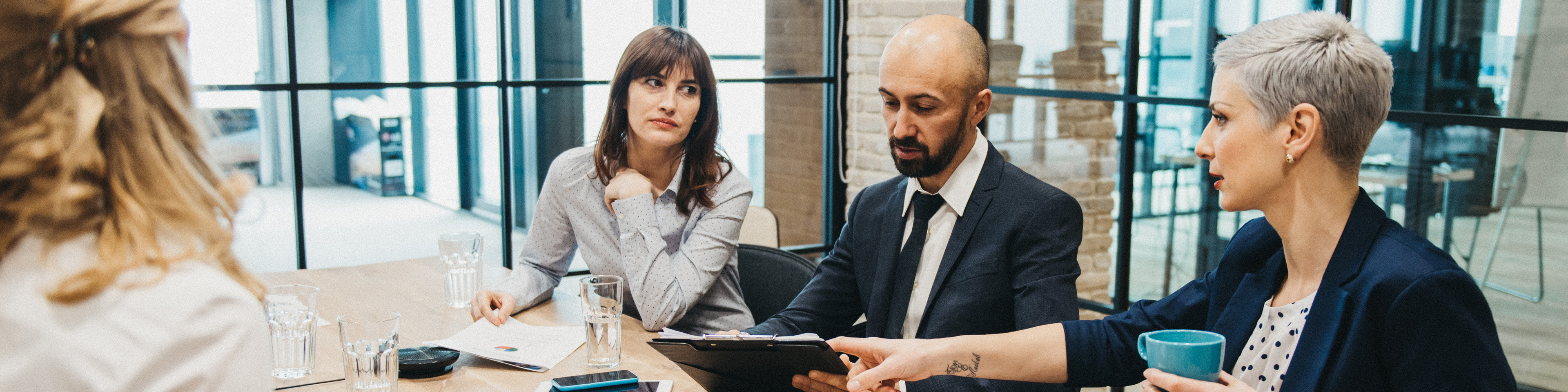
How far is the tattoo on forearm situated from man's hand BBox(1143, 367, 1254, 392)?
35 cm

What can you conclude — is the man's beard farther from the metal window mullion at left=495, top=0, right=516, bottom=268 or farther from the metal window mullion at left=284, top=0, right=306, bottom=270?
the metal window mullion at left=284, top=0, right=306, bottom=270

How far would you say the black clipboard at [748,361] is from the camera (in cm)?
141

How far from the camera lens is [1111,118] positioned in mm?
3080

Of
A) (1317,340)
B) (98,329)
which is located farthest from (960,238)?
(98,329)

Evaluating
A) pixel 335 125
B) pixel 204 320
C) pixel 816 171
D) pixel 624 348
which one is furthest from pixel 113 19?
pixel 816 171

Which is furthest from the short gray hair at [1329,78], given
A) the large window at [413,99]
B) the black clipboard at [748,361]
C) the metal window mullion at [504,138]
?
the metal window mullion at [504,138]

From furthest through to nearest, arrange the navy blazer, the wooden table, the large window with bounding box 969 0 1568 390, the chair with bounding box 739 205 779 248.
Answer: the chair with bounding box 739 205 779 248 → the large window with bounding box 969 0 1568 390 → the wooden table → the navy blazer

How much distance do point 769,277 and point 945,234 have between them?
1.60 ft

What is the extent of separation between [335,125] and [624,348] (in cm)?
176

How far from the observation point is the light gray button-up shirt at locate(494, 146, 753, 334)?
2039 mm

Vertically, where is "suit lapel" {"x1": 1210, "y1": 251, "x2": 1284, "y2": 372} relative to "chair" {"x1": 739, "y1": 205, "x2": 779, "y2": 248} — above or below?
above

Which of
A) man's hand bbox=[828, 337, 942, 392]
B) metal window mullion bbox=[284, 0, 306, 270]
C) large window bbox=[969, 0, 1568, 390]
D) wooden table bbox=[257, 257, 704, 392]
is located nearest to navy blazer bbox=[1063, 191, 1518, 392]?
man's hand bbox=[828, 337, 942, 392]

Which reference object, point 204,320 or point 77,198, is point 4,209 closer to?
point 77,198

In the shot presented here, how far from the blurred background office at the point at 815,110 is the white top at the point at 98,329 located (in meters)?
Result: 1.72
